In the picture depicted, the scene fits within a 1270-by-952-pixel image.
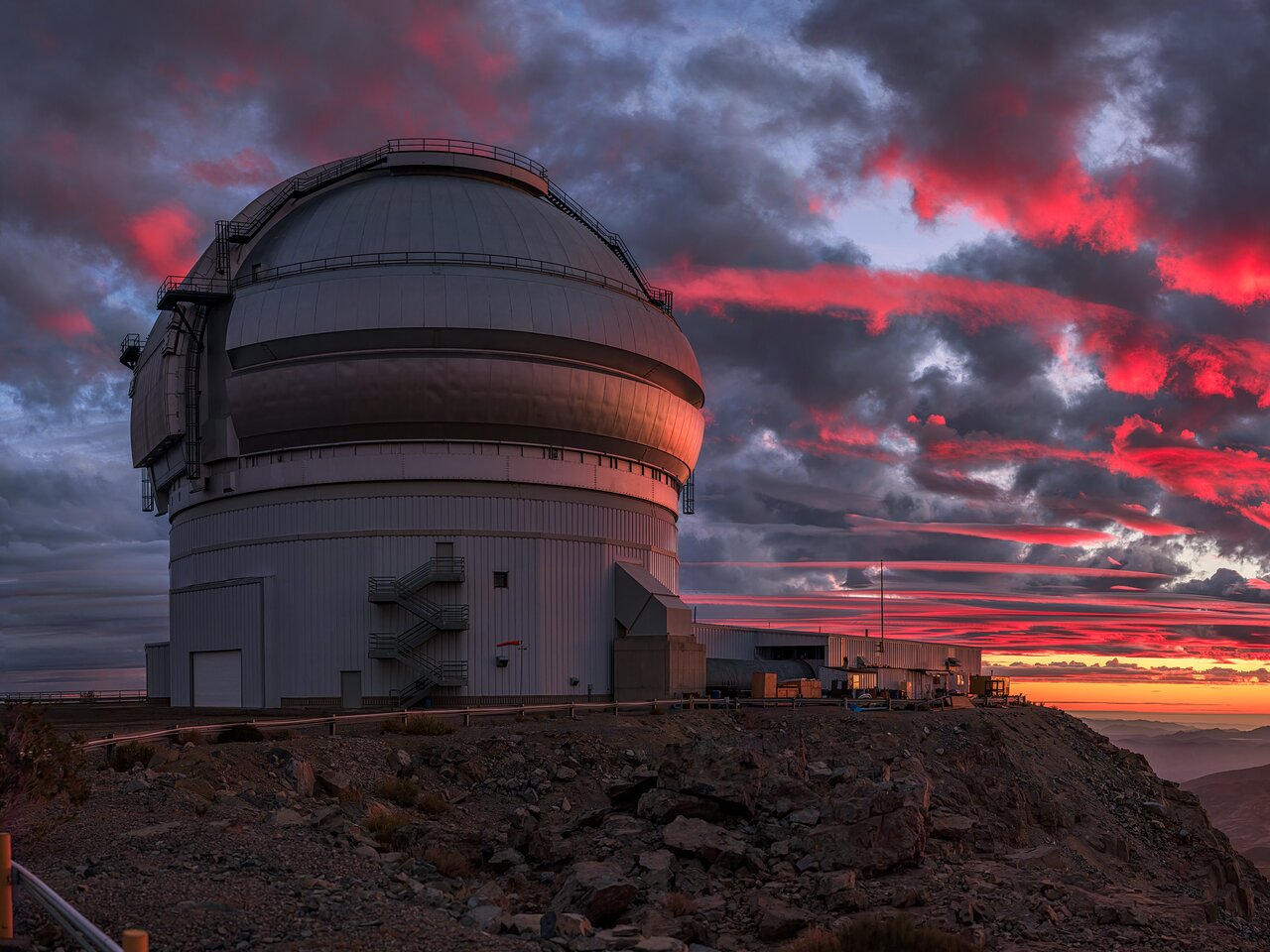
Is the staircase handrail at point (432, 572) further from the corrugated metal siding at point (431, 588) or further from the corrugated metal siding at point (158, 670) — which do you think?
the corrugated metal siding at point (158, 670)

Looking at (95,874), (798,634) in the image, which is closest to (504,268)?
(798,634)

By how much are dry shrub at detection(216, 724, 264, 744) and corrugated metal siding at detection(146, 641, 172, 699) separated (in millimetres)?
25016

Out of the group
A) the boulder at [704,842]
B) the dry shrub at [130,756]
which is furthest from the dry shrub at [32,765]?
the boulder at [704,842]

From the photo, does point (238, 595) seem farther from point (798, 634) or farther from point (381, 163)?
point (798, 634)

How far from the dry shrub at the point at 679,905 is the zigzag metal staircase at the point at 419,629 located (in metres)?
23.8

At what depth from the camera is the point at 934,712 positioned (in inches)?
1747

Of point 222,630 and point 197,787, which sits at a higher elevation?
point 222,630

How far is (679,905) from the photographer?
17641 mm

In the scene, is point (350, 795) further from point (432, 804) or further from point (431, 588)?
point (431, 588)

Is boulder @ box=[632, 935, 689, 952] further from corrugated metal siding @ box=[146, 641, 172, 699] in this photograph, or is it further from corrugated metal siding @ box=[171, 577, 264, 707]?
corrugated metal siding @ box=[146, 641, 172, 699]

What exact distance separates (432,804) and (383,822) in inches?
96.7

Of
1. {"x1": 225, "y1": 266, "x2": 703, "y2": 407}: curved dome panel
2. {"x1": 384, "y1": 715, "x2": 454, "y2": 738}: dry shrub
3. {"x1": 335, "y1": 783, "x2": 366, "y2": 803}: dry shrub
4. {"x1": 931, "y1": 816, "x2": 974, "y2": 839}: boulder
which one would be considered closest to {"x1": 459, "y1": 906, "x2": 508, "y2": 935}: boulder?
{"x1": 335, "y1": 783, "x2": 366, "y2": 803}: dry shrub

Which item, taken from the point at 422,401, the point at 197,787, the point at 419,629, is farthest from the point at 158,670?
the point at 197,787

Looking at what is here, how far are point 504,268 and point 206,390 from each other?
38.9 ft
